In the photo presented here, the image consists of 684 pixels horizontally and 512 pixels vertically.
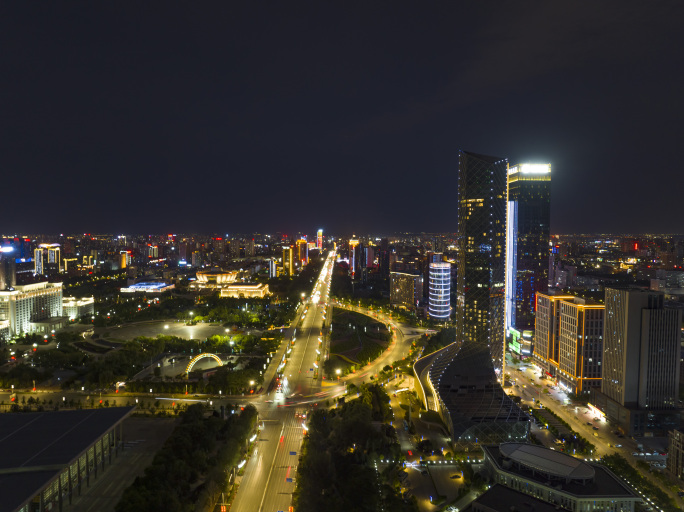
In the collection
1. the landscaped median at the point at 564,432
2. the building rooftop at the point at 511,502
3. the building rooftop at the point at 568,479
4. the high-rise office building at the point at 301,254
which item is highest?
the high-rise office building at the point at 301,254

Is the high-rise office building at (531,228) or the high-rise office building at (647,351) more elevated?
the high-rise office building at (531,228)

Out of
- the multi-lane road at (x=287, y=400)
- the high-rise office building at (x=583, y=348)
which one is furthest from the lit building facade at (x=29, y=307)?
the high-rise office building at (x=583, y=348)

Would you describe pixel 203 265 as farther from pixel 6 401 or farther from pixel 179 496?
pixel 179 496

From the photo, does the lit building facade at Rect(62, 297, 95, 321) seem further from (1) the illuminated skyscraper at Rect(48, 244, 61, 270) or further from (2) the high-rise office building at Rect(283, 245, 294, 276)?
(2) the high-rise office building at Rect(283, 245, 294, 276)

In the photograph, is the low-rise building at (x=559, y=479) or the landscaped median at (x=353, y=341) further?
the landscaped median at (x=353, y=341)

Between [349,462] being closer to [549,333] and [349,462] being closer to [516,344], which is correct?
[549,333]

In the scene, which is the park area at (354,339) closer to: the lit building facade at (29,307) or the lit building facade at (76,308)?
the lit building facade at (76,308)
